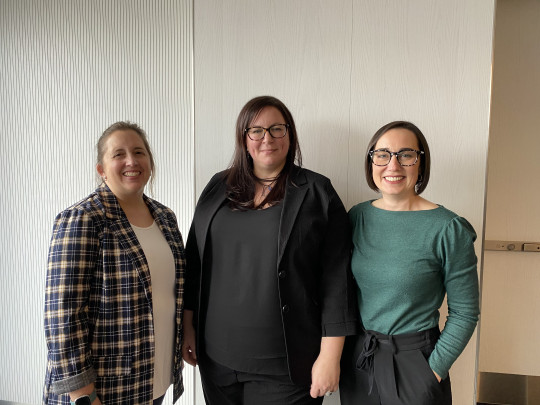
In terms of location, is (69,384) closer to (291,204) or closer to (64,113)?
(291,204)

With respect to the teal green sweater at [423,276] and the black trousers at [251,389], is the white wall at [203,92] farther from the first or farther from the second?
the black trousers at [251,389]

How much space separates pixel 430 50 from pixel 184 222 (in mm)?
1451

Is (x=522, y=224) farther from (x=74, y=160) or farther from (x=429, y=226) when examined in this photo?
(x=74, y=160)

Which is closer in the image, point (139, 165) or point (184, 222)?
point (139, 165)

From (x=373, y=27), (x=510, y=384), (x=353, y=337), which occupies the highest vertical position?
(x=373, y=27)

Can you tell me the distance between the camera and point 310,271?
131cm

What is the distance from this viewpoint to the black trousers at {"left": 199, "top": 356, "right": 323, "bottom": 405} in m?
1.31

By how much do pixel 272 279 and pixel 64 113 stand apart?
5.22 ft

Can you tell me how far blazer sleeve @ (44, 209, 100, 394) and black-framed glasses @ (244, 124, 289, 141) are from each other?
2.10 ft

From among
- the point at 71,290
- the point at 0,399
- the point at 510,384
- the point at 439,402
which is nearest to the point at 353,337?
the point at 439,402

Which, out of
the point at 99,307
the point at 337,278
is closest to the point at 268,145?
the point at 337,278

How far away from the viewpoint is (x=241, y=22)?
5.74 ft

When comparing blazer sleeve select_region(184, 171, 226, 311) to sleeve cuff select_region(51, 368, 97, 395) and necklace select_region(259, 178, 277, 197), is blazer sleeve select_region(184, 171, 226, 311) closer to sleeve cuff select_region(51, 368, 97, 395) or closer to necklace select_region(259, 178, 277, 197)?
necklace select_region(259, 178, 277, 197)

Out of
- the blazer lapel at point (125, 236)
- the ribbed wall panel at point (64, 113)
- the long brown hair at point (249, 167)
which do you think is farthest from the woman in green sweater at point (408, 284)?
the ribbed wall panel at point (64, 113)
